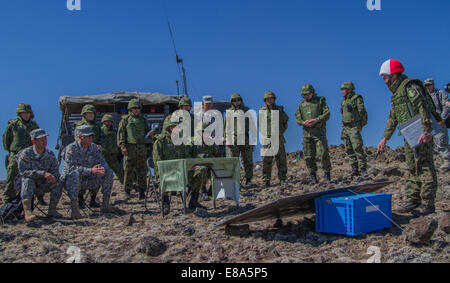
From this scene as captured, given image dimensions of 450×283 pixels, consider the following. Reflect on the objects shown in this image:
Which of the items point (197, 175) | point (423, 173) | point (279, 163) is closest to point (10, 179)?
point (197, 175)

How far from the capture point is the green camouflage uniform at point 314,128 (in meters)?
8.90

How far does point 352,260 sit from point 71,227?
13.4 ft

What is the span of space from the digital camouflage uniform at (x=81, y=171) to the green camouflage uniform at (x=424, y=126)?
4.75m

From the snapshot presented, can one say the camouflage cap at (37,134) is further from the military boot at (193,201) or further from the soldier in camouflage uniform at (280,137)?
the soldier in camouflage uniform at (280,137)

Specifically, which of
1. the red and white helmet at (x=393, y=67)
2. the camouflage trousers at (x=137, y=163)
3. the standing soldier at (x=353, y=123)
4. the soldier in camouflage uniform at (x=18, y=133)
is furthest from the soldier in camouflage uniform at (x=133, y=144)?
the red and white helmet at (x=393, y=67)

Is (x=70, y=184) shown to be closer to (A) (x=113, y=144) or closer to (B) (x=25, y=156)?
(B) (x=25, y=156)

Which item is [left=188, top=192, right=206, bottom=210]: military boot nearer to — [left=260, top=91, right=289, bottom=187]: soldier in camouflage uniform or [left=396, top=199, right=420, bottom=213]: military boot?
[left=260, top=91, right=289, bottom=187]: soldier in camouflage uniform

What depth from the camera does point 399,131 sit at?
593 cm

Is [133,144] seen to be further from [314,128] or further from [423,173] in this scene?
[423,173]

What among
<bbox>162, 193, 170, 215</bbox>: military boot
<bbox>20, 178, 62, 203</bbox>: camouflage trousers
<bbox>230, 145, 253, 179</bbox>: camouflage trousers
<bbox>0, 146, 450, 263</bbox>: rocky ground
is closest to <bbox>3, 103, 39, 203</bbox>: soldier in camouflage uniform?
<bbox>20, 178, 62, 203</bbox>: camouflage trousers

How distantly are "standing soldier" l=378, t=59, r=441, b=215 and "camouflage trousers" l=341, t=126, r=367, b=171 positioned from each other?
329cm

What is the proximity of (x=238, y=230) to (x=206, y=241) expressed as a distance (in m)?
0.46

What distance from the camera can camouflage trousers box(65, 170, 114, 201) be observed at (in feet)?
21.9

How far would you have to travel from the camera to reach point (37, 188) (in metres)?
6.73
